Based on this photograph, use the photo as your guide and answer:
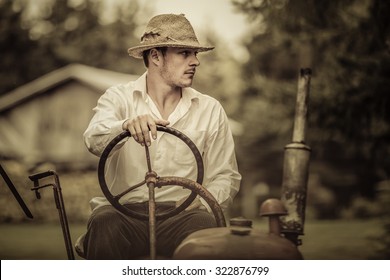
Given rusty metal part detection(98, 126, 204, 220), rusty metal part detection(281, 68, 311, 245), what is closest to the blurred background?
rusty metal part detection(281, 68, 311, 245)

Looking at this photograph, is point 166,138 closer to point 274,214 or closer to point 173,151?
point 173,151

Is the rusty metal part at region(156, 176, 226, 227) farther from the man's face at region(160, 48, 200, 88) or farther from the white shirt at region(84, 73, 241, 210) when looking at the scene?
the man's face at region(160, 48, 200, 88)

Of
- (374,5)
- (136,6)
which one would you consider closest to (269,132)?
(374,5)

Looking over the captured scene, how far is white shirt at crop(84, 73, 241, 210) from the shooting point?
8.78ft

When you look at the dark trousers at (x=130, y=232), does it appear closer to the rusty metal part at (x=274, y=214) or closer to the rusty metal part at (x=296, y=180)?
A: the rusty metal part at (x=274, y=214)

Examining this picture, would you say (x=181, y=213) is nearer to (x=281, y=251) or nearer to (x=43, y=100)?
(x=281, y=251)

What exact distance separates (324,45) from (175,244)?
2639 millimetres

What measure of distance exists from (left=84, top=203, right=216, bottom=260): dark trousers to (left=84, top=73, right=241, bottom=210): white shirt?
0.52 feet

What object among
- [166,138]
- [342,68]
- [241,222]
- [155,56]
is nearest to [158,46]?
[155,56]

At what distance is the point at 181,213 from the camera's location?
2529 mm

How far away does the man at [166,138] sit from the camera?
251 cm

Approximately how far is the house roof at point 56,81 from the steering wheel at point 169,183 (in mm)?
1337
